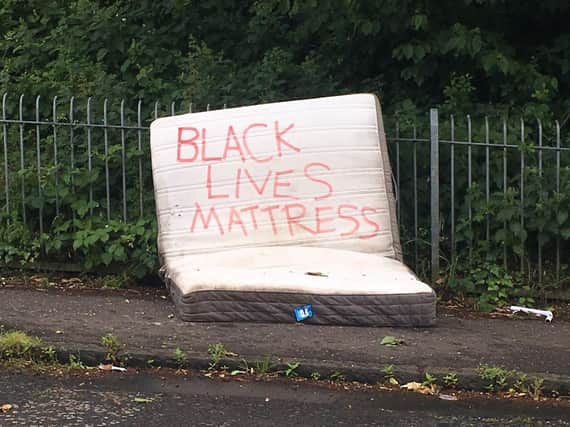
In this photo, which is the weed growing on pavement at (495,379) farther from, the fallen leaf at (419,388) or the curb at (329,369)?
the fallen leaf at (419,388)

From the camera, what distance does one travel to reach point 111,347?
5441 millimetres

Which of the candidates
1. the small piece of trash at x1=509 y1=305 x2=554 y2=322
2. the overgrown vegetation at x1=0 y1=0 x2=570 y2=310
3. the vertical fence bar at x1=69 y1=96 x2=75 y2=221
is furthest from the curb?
the vertical fence bar at x1=69 y1=96 x2=75 y2=221

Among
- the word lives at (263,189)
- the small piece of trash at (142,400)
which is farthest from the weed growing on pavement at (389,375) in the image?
the word lives at (263,189)

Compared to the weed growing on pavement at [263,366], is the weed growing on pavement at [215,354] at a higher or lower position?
higher

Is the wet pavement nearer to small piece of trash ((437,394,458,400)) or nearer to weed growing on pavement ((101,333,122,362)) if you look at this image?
weed growing on pavement ((101,333,122,362))

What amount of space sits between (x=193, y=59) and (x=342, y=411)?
4.51 m

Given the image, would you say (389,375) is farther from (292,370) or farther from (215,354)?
(215,354)

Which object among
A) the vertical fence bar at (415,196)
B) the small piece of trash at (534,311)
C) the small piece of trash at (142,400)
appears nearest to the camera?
the small piece of trash at (142,400)

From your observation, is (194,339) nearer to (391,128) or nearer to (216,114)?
(216,114)

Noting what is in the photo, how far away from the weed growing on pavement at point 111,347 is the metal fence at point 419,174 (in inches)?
80.0

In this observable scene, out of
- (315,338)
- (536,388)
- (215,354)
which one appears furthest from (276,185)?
(536,388)

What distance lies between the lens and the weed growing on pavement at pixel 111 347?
5.41 meters

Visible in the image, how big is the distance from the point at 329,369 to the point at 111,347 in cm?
127

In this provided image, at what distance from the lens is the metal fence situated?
702 cm
